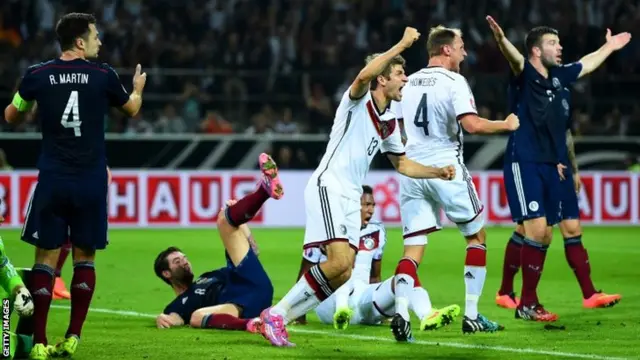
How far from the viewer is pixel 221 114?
23922 millimetres

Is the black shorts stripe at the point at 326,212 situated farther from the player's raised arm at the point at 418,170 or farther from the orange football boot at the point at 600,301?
the orange football boot at the point at 600,301

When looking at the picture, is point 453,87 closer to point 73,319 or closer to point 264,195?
point 264,195

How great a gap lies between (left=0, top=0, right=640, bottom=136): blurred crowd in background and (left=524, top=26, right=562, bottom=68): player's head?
1327cm

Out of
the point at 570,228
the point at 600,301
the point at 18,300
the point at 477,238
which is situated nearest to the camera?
the point at 18,300

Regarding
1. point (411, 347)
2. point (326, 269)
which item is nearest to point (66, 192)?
point (326, 269)

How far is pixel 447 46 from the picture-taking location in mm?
9266


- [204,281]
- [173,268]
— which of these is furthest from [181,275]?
[204,281]

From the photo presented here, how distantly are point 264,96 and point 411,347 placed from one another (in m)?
16.2

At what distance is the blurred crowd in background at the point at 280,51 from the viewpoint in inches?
934

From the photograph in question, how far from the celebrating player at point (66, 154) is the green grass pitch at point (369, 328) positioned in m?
0.64

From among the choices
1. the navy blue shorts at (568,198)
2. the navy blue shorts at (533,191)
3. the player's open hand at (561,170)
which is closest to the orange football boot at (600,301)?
the navy blue shorts at (568,198)

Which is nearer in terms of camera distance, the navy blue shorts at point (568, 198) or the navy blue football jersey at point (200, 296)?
the navy blue football jersey at point (200, 296)

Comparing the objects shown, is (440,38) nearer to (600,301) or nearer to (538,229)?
(538,229)

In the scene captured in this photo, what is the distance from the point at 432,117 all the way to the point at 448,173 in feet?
3.13
